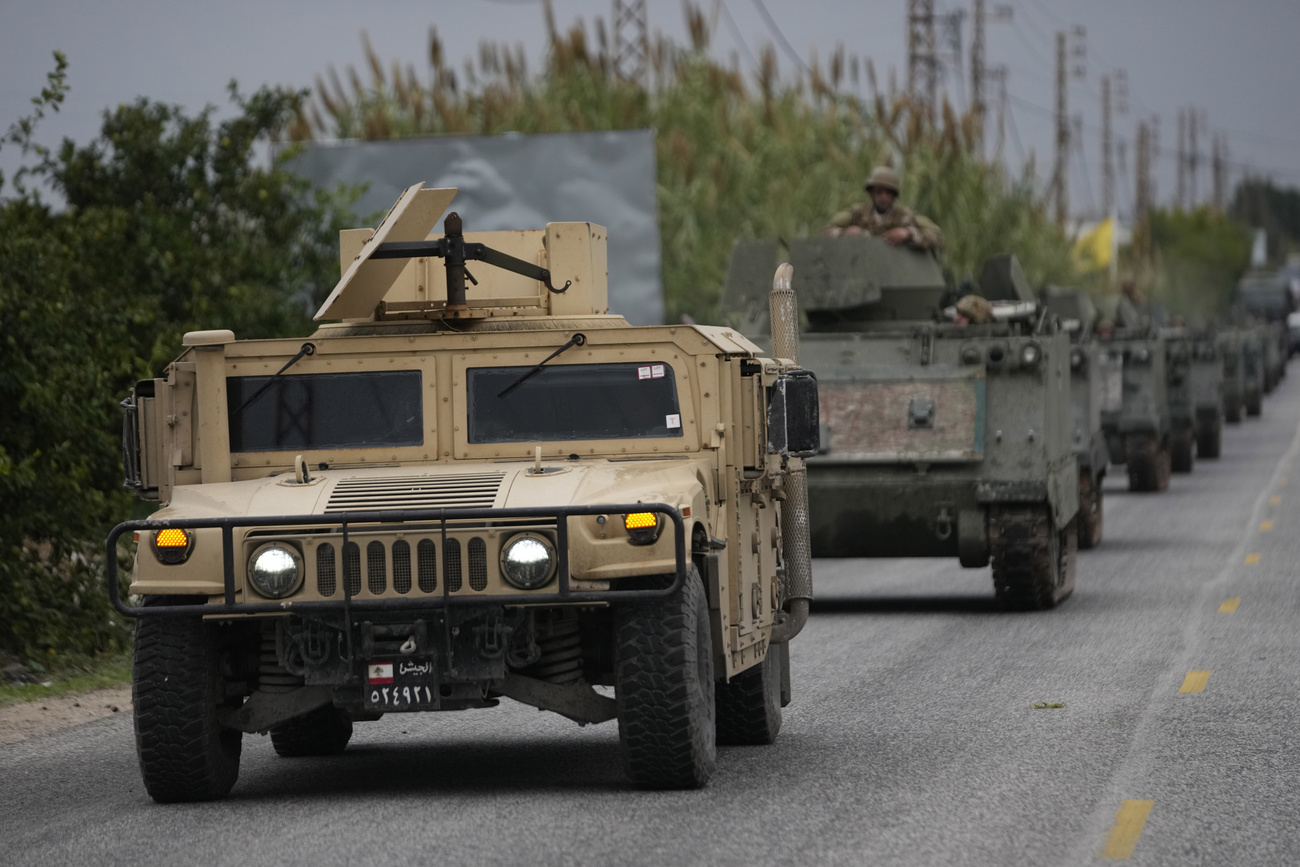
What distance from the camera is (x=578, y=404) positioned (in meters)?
9.13

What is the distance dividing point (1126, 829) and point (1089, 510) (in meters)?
12.7

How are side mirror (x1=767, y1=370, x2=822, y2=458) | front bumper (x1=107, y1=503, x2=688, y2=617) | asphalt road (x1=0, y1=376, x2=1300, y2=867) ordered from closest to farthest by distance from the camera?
asphalt road (x1=0, y1=376, x2=1300, y2=867) < front bumper (x1=107, y1=503, x2=688, y2=617) < side mirror (x1=767, y1=370, x2=822, y2=458)

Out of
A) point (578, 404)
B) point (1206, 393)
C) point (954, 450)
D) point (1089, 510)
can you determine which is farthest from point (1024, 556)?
point (1206, 393)

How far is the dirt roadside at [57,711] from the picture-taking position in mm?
11328

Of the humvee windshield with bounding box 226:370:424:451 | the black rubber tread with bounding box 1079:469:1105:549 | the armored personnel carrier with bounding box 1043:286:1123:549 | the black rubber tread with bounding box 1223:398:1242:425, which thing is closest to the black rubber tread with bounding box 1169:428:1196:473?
the armored personnel carrier with bounding box 1043:286:1123:549

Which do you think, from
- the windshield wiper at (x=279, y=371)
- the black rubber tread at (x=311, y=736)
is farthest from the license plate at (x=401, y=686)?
the black rubber tread at (x=311, y=736)

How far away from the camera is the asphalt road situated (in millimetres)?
7664

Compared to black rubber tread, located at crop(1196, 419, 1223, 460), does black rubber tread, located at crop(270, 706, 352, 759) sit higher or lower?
lower

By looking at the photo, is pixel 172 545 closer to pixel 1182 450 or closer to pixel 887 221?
pixel 887 221

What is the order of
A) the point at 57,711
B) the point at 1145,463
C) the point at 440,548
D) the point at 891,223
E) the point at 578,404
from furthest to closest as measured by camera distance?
1. the point at 1145,463
2. the point at 891,223
3. the point at 57,711
4. the point at 578,404
5. the point at 440,548

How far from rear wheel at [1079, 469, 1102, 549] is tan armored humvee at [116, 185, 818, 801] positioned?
996 centimetres

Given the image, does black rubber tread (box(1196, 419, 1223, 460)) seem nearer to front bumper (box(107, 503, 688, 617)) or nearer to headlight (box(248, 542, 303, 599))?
front bumper (box(107, 503, 688, 617))

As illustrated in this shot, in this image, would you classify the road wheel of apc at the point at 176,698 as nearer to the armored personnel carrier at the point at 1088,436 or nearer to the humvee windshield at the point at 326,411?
the humvee windshield at the point at 326,411

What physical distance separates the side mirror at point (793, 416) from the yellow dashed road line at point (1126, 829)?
1.90 m
